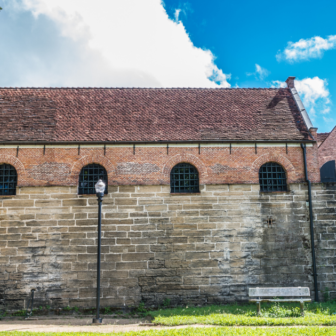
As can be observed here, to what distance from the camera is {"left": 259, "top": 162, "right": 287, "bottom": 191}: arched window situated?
466 inches

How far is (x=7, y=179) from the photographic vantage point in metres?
11.4

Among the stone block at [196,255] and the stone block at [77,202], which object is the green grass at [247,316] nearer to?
the stone block at [196,255]

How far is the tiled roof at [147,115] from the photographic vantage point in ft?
39.2

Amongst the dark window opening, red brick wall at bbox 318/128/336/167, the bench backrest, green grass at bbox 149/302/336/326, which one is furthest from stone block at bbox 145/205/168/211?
red brick wall at bbox 318/128/336/167

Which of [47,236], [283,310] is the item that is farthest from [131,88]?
[283,310]

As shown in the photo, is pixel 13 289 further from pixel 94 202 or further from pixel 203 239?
pixel 203 239

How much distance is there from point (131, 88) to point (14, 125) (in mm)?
5266

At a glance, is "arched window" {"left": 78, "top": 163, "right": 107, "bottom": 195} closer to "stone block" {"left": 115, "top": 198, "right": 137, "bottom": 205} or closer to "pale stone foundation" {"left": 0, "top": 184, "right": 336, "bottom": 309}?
"pale stone foundation" {"left": 0, "top": 184, "right": 336, "bottom": 309}

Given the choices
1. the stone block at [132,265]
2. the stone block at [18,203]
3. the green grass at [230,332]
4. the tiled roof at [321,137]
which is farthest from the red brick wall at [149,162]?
the tiled roof at [321,137]

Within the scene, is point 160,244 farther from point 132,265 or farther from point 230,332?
point 230,332

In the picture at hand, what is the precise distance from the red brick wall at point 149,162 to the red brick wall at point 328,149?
6.69m

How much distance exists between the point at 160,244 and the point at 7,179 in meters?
6.09

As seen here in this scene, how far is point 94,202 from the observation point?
11.2 m

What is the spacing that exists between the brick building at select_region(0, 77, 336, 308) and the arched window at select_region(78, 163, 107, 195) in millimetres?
52
